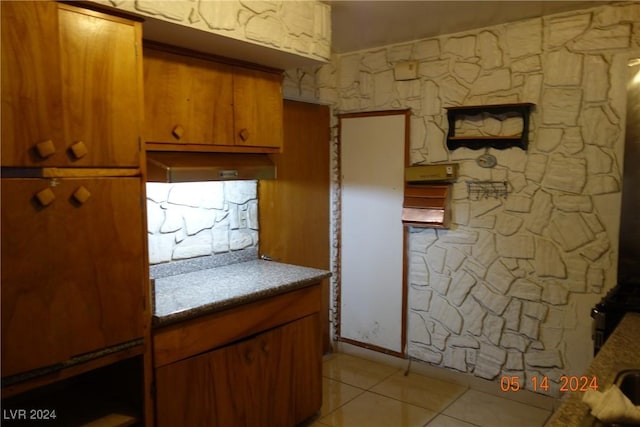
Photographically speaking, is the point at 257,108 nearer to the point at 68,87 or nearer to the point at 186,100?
the point at 186,100

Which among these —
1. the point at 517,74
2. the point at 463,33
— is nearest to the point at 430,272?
the point at 517,74

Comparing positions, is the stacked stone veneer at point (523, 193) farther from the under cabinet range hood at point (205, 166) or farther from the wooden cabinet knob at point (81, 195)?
the wooden cabinet knob at point (81, 195)

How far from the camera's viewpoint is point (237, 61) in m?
2.42

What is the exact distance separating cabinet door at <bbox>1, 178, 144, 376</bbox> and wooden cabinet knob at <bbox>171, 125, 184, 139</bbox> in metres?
0.44

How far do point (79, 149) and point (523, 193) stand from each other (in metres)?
2.43

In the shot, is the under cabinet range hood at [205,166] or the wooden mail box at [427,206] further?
the wooden mail box at [427,206]

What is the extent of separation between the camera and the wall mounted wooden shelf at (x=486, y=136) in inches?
112

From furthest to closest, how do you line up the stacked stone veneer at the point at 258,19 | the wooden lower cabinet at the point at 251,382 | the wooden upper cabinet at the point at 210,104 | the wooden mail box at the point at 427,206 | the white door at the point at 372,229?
the white door at the point at 372,229 → the wooden mail box at the point at 427,206 → the wooden upper cabinet at the point at 210,104 → the wooden lower cabinet at the point at 251,382 → the stacked stone veneer at the point at 258,19

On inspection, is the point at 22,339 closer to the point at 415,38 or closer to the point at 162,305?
the point at 162,305

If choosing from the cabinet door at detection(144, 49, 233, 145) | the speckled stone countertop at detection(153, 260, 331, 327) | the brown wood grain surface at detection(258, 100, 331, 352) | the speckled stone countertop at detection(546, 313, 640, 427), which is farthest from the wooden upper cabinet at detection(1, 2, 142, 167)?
the speckled stone countertop at detection(546, 313, 640, 427)

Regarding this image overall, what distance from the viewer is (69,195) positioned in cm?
160

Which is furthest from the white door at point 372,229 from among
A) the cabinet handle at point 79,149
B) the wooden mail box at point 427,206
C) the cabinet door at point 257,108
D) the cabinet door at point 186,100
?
the cabinet handle at point 79,149

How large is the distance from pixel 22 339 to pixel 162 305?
23.0 inches

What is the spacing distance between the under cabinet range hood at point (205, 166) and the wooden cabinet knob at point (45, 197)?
58cm
